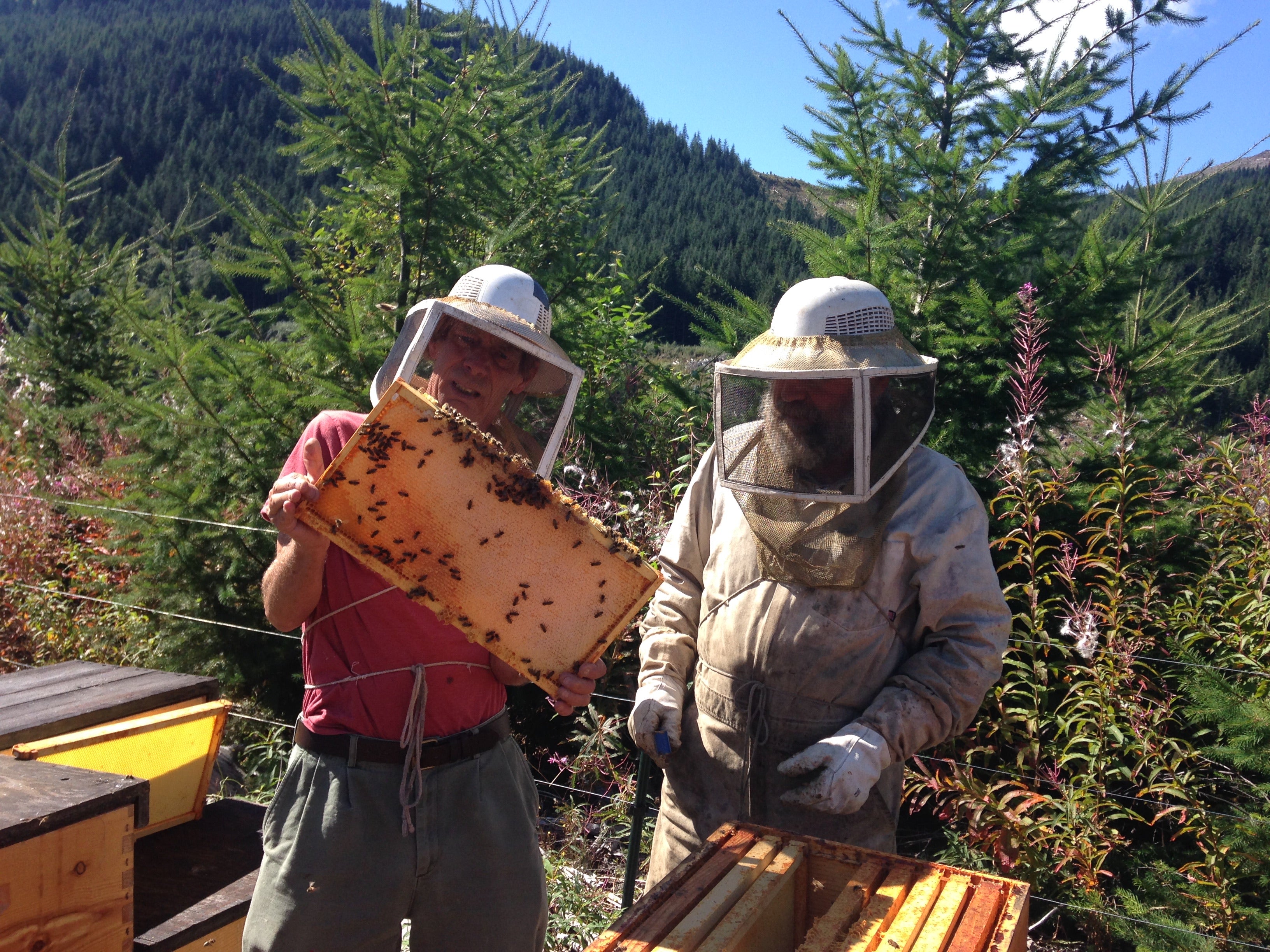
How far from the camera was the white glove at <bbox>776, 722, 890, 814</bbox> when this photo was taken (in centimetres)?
195

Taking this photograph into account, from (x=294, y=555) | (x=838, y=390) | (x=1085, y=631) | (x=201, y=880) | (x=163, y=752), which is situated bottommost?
(x=201, y=880)

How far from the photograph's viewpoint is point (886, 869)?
1.66 metres

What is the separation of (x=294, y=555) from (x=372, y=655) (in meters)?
0.27

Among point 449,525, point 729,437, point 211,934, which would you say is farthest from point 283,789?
point 729,437

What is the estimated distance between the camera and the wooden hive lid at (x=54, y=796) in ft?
5.81

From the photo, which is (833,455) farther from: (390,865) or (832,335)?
(390,865)

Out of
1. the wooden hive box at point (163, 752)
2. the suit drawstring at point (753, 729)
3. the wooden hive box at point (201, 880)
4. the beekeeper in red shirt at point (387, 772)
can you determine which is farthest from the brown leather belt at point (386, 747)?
the wooden hive box at point (163, 752)

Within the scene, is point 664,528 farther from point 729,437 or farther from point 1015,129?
point 1015,129

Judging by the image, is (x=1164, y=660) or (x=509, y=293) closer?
(x=509, y=293)

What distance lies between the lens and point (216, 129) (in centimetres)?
4066

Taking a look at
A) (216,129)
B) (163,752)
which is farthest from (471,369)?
(216,129)

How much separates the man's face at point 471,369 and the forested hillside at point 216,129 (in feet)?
13.7

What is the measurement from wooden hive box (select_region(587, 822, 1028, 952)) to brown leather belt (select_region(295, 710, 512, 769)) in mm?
559

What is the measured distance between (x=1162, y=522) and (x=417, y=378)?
3.10 metres
